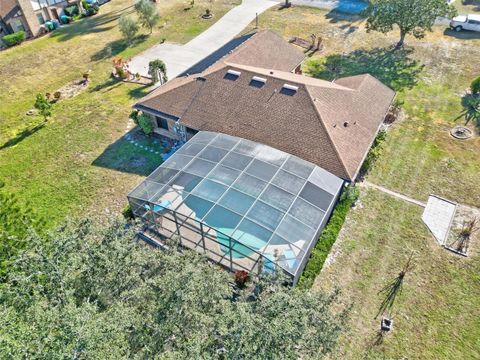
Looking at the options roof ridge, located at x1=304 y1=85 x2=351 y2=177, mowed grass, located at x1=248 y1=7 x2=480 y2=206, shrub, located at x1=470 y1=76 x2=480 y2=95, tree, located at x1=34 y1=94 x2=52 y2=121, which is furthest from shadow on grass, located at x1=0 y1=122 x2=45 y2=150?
shrub, located at x1=470 y1=76 x2=480 y2=95

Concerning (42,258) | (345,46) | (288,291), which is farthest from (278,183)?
(345,46)

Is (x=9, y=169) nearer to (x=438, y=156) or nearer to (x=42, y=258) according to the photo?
(x=42, y=258)

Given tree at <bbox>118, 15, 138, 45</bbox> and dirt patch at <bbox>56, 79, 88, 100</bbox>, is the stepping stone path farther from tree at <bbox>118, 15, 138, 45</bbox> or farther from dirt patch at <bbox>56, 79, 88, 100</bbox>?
tree at <bbox>118, 15, 138, 45</bbox>

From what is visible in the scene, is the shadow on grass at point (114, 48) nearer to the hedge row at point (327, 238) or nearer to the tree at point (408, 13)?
the tree at point (408, 13)

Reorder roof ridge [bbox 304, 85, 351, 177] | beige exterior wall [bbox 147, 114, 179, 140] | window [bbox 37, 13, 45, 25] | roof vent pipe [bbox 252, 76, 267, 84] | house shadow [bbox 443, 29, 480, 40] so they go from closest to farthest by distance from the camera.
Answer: roof ridge [bbox 304, 85, 351, 177] → roof vent pipe [bbox 252, 76, 267, 84] → beige exterior wall [bbox 147, 114, 179, 140] → house shadow [bbox 443, 29, 480, 40] → window [bbox 37, 13, 45, 25]

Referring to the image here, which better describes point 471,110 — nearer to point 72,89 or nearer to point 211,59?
point 211,59

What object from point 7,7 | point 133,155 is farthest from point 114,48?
point 133,155
